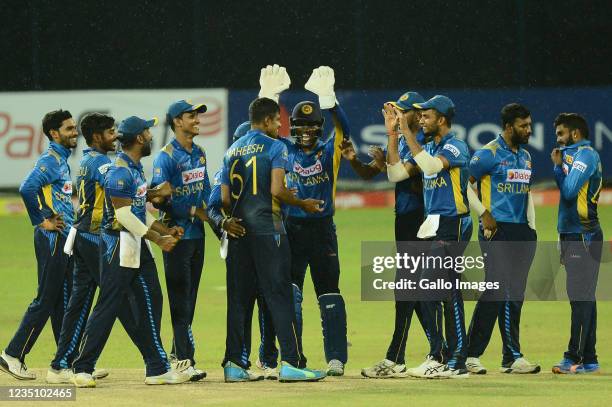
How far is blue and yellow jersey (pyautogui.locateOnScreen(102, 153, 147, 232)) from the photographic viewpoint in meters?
9.79

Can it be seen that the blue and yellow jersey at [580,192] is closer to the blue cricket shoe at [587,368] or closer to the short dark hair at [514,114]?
the short dark hair at [514,114]

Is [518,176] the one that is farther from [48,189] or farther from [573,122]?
[48,189]

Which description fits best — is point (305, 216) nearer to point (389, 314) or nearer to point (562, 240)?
point (562, 240)

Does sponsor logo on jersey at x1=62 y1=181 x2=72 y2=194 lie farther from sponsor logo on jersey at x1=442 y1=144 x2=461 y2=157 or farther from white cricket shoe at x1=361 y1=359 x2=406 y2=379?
sponsor logo on jersey at x1=442 y1=144 x2=461 y2=157

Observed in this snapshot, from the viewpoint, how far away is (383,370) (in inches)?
420

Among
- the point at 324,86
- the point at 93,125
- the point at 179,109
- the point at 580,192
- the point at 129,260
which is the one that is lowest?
the point at 129,260

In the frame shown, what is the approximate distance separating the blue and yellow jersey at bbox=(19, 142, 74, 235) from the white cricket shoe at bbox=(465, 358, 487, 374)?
350 centimetres

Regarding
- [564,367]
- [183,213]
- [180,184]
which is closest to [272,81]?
[180,184]

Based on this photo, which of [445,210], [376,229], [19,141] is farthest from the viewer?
[19,141]

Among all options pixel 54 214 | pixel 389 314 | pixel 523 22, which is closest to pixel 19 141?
pixel 523 22

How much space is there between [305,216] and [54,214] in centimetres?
207

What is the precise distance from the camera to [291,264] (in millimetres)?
10875

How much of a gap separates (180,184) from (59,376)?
1797 mm

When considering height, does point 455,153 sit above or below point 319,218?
above
